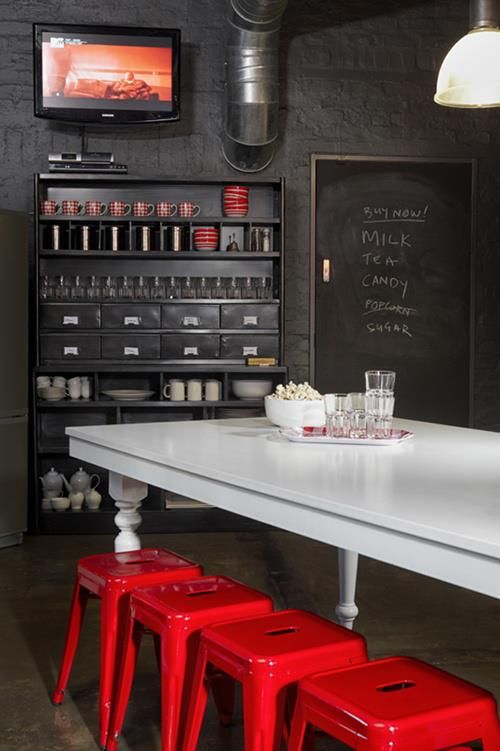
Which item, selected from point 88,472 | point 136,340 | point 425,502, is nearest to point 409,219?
point 136,340

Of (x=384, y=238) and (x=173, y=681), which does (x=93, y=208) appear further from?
(x=173, y=681)

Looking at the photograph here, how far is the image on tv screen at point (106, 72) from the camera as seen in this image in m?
5.77

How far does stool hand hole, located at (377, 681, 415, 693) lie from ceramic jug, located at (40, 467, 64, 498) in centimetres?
404

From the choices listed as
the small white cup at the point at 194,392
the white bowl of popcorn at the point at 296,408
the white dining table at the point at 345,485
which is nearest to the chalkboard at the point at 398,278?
the small white cup at the point at 194,392

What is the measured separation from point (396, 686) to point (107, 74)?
4.72 m

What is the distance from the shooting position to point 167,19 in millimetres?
6137

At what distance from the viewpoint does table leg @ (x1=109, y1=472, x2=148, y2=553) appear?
318cm

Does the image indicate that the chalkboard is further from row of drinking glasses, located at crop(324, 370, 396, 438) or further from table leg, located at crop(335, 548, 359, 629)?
row of drinking glasses, located at crop(324, 370, 396, 438)

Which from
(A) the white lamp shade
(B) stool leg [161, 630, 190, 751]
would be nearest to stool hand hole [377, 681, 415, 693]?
(B) stool leg [161, 630, 190, 751]

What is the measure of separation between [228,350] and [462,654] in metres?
2.71

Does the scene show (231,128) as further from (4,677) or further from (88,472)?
(4,677)

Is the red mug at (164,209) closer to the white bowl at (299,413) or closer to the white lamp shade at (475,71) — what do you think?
the white bowl at (299,413)

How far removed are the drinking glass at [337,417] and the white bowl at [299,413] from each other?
0.18m

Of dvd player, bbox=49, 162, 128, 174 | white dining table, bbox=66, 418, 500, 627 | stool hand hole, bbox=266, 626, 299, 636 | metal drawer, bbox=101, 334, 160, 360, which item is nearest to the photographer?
white dining table, bbox=66, 418, 500, 627
